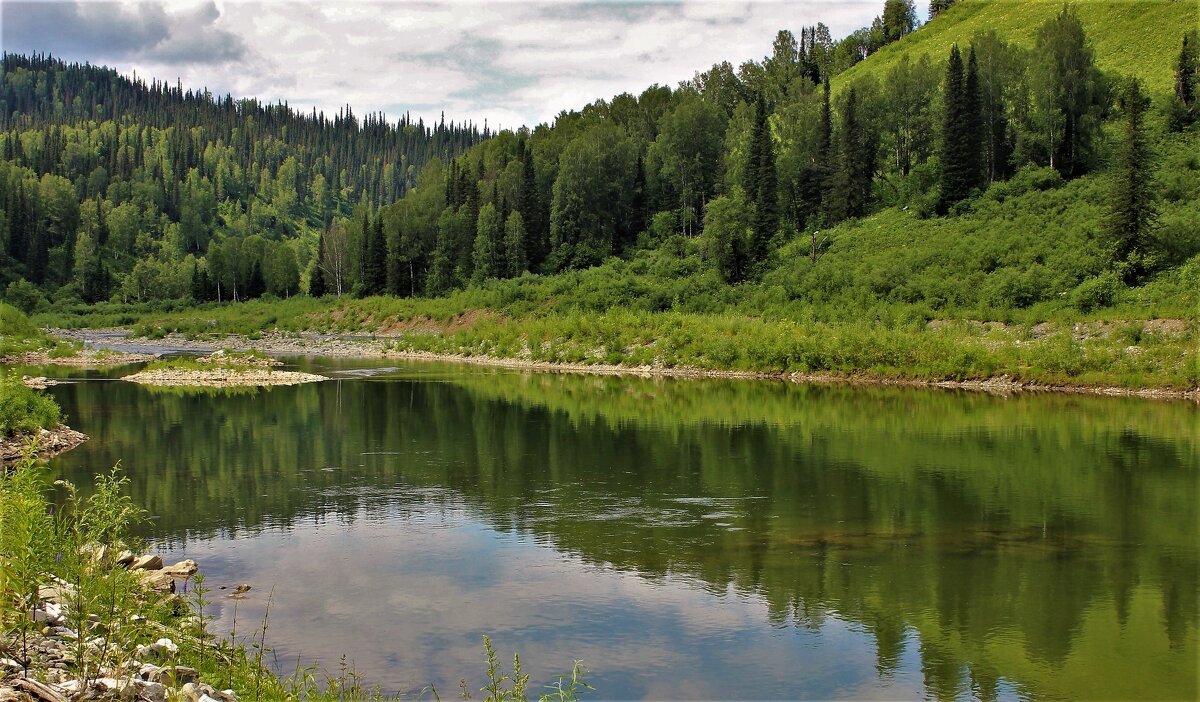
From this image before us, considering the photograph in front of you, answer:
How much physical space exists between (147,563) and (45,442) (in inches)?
566

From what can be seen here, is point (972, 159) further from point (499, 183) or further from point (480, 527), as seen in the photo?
point (480, 527)

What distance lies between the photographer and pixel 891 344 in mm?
48719

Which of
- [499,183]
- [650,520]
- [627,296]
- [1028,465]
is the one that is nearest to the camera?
[650,520]

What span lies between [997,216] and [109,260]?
5824 inches

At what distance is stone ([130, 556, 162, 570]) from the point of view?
568 inches

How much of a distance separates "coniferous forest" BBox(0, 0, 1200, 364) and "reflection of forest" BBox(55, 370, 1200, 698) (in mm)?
19797

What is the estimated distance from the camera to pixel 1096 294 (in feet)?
160

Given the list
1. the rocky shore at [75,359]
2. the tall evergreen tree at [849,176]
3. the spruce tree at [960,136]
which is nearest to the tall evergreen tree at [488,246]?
the tall evergreen tree at [849,176]

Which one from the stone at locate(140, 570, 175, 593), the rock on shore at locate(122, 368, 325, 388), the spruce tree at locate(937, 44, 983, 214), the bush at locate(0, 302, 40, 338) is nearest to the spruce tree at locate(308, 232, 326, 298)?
the bush at locate(0, 302, 40, 338)

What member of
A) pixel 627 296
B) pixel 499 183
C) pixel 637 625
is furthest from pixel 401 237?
pixel 637 625

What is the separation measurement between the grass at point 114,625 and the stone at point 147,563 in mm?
1660

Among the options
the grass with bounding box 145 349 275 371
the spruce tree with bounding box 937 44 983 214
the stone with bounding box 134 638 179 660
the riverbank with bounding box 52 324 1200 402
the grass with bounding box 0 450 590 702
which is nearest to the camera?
the grass with bounding box 0 450 590 702

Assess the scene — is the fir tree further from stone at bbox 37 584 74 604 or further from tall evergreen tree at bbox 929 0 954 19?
stone at bbox 37 584 74 604

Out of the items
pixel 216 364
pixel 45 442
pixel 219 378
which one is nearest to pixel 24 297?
pixel 216 364
